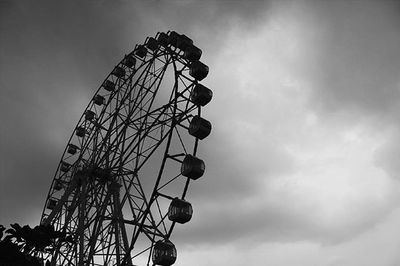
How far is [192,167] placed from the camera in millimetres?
19750

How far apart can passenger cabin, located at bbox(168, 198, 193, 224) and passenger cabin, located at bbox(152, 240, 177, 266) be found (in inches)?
48.0

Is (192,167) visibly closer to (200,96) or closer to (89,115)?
(200,96)

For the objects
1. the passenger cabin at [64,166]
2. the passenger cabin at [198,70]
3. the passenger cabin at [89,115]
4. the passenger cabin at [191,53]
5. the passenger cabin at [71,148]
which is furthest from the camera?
the passenger cabin at [71,148]

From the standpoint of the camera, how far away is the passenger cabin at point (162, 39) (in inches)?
977

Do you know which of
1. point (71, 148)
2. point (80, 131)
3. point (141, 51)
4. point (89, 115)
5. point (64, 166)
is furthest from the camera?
point (71, 148)

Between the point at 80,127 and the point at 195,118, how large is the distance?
13283 millimetres

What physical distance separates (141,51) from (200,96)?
7.62 meters

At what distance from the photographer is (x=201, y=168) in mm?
20094

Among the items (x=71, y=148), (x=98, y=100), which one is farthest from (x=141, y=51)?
(x=71, y=148)

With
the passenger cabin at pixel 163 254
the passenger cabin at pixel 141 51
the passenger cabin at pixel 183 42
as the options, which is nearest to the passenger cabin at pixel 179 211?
the passenger cabin at pixel 163 254

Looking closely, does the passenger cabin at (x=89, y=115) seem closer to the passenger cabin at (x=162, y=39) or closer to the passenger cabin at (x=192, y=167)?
the passenger cabin at (x=162, y=39)

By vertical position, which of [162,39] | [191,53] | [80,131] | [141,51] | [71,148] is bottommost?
[71,148]

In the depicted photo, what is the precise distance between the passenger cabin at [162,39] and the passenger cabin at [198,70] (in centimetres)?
270

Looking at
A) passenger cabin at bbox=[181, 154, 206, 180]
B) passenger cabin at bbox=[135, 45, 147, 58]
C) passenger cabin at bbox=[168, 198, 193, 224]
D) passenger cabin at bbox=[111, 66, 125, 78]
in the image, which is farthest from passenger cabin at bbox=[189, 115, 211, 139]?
passenger cabin at bbox=[111, 66, 125, 78]
